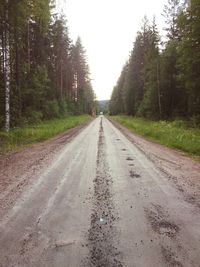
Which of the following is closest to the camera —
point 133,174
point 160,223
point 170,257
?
point 170,257

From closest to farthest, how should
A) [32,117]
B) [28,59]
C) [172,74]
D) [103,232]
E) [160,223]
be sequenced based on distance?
[103,232] → [160,223] → [32,117] → [28,59] → [172,74]

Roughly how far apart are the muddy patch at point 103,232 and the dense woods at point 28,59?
39.1ft

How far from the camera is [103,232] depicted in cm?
469

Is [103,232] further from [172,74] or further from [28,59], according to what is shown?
[172,74]

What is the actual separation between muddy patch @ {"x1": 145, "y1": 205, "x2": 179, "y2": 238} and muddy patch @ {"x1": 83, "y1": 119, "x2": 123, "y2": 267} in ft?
2.00

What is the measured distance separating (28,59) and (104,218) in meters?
25.0

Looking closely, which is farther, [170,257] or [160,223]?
[160,223]

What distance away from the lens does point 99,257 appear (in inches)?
154

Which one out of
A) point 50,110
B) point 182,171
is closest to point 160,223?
point 182,171

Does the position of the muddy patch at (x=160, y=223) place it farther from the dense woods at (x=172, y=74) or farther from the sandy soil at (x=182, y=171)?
the dense woods at (x=172, y=74)

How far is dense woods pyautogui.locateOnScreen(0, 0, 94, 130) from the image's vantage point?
17656 mm

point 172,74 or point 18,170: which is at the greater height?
point 172,74

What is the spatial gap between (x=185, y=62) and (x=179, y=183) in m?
18.9

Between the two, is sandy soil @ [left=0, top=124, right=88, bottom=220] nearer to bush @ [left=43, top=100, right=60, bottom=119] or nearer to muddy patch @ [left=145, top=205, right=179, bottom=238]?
muddy patch @ [left=145, top=205, right=179, bottom=238]
